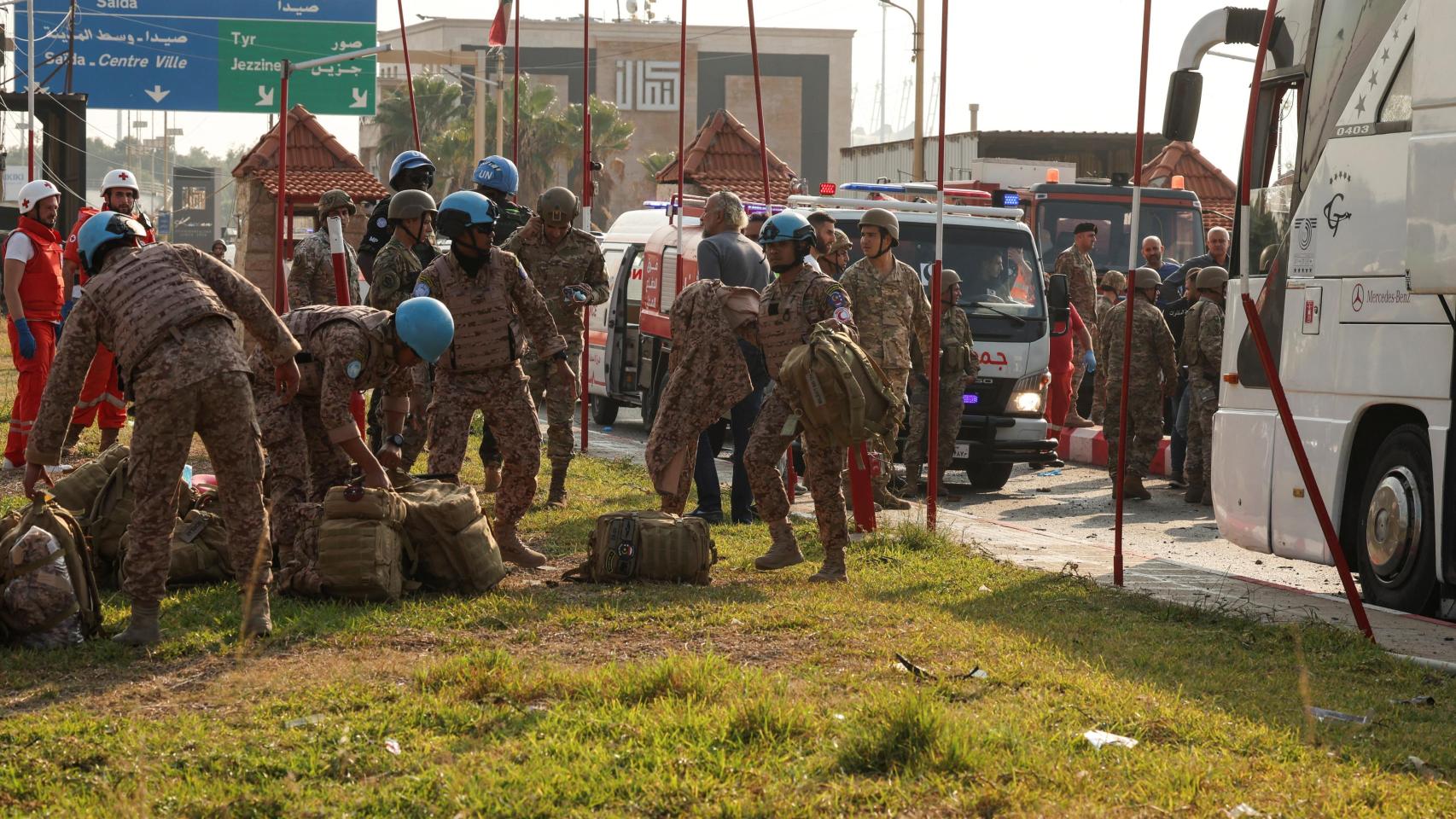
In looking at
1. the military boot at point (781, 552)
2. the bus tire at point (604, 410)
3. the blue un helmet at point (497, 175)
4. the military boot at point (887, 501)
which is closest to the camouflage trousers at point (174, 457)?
the military boot at point (781, 552)

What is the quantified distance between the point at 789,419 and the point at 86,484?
332cm

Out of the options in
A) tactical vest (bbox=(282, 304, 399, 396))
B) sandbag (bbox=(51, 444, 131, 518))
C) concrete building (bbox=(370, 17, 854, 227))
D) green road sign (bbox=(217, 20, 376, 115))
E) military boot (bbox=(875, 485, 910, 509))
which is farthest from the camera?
concrete building (bbox=(370, 17, 854, 227))

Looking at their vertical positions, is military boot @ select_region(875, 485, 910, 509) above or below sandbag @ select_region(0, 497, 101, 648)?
below

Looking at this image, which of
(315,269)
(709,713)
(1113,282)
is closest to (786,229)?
(315,269)

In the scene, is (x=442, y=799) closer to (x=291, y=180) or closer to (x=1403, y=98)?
(x=1403, y=98)

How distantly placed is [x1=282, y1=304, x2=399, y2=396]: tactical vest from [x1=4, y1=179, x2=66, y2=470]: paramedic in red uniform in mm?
4695

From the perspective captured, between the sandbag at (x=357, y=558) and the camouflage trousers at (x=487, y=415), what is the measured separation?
3.15 feet

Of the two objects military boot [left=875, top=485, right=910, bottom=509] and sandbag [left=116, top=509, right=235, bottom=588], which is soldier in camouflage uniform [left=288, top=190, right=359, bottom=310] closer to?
sandbag [left=116, top=509, right=235, bottom=588]

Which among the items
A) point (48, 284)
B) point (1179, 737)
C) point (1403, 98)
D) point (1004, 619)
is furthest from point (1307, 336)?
point (48, 284)

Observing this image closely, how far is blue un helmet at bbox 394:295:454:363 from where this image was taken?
7465 mm

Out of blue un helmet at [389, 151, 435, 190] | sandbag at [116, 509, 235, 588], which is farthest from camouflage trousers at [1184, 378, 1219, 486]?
sandbag at [116, 509, 235, 588]

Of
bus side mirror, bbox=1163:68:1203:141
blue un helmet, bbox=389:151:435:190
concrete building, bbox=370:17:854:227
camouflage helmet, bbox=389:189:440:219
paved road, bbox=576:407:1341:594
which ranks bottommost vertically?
paved road, bbox=576:407:1341:594

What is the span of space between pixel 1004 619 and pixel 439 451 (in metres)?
2.79

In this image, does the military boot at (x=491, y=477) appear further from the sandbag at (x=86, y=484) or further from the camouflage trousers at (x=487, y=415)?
the sandbag at (x=86, y=484)
